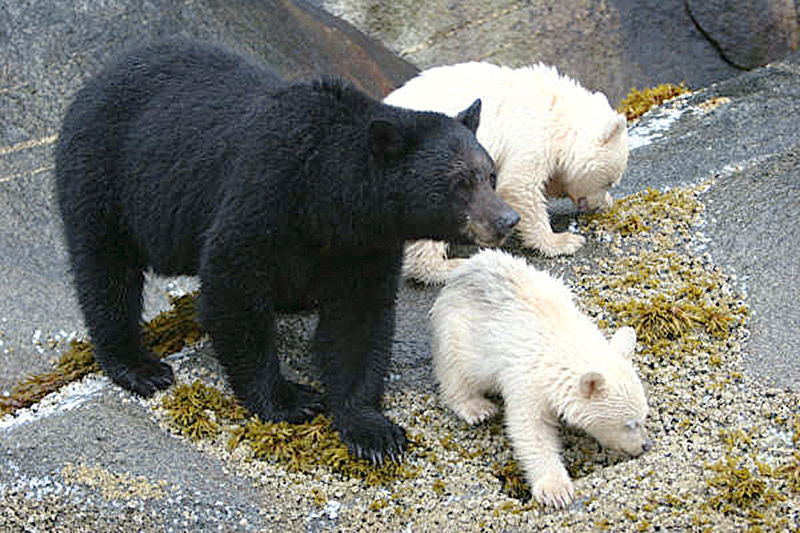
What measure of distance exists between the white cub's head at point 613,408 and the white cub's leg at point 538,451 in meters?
0.17

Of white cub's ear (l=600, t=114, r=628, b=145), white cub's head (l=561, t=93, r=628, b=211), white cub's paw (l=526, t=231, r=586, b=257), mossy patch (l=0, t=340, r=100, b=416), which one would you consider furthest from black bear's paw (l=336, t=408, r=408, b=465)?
white cub's ear (l=600, t=114, r=628, b=145)

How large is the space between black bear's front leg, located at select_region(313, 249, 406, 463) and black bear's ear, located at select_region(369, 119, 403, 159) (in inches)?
26.6

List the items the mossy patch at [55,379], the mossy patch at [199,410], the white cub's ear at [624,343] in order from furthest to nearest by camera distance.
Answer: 1. the mossy patch at [55,379]
2. the mossy patch at [199,410]
3. the white cub's ear at [624,343]

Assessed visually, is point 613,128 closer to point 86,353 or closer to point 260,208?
point 260,208

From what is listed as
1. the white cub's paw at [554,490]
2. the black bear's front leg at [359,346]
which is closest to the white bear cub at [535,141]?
the black bear's front leg at [359,346]

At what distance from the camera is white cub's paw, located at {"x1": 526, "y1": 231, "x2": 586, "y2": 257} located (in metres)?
7.30

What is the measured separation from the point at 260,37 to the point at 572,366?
19.0ft

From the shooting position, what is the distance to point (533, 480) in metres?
4.90

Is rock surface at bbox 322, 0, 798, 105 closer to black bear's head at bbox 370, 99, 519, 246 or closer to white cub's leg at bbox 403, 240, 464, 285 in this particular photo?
white cub's leg at bbox 403, 240, 464, 285

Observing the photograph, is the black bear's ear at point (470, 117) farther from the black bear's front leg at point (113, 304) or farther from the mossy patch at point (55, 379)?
the mossy patch at point (55, 379)

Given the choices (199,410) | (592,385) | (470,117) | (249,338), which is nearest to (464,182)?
(470,117)

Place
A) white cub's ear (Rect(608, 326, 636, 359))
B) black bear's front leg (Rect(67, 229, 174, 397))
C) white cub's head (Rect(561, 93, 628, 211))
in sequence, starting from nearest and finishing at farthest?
white cub's ear (Rect(608, 326, 636, 359)), black bear's front leg (Rect(67, 229, 174, 397)), white cub's head (Rect(561, 93, 628, 211))

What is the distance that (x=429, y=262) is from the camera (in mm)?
7090

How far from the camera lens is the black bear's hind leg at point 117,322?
5.80 meters
